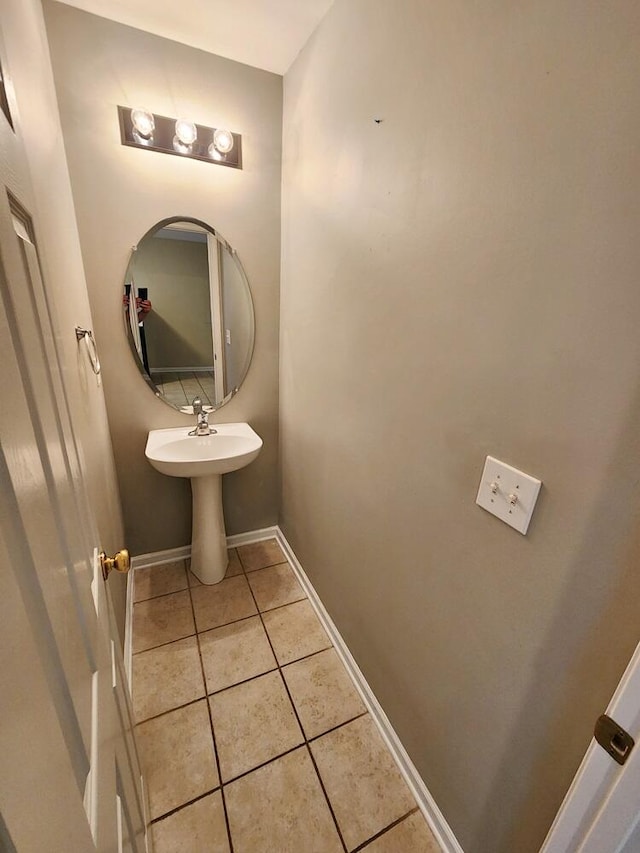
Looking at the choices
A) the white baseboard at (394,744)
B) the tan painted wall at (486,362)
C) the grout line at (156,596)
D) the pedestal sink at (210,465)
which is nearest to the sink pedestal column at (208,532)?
the pedestal sink at (210,465)

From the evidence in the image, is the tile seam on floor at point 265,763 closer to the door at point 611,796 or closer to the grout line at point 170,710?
the grout line at point 170,710

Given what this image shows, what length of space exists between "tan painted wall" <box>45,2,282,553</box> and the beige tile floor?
68 cm

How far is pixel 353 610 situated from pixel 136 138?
215 cm

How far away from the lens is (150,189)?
5.05ft

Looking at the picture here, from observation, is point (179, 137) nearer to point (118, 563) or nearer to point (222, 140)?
point (222, 140)

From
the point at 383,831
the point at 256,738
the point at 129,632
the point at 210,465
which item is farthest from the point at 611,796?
the point at 129,632

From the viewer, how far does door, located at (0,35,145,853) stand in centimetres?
27

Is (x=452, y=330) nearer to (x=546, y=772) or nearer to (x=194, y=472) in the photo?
(x=546, y=772)

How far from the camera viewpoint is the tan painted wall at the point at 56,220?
2.47 feet

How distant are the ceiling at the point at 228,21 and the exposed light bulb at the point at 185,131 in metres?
0.29

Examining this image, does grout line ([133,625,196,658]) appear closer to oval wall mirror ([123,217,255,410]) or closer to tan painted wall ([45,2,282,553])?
tan painted wall ([45,2,282,553])

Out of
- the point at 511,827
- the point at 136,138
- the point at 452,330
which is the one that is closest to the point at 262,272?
the point at 136,138

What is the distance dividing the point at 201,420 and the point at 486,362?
59.0 inches

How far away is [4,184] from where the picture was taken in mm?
381
